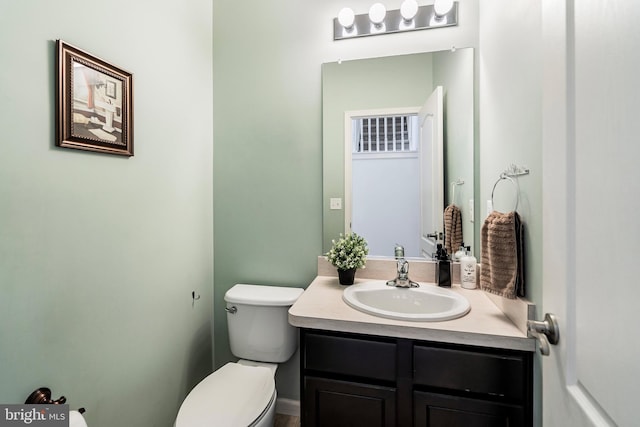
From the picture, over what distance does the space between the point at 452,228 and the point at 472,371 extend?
0.73 m

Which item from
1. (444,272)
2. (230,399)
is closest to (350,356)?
(230,399)

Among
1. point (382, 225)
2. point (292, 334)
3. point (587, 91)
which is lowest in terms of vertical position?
point (292, 334)

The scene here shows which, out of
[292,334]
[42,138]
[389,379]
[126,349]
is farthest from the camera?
[292,334]

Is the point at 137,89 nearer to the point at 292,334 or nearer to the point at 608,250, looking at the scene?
the point at 292,334

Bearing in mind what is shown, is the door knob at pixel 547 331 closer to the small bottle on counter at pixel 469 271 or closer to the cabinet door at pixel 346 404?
the cabinet door at pixel 346 404

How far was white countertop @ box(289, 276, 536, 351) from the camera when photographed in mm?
994

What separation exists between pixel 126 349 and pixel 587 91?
5.45 feet

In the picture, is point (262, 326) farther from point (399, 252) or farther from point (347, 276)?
point (399, 252)

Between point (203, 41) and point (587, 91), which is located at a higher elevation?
point (203, 41)

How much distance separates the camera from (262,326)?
157 centimetres

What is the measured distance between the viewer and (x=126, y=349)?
1201mm

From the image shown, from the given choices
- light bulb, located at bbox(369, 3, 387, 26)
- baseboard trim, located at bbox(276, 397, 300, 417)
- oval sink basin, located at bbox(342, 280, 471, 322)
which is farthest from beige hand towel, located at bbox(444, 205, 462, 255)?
baseboard trim, located at bbox(276, 397, 300, 417)

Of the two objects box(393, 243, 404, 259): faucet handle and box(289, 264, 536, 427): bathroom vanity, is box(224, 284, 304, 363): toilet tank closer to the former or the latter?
box(289, 264, 536, 427): bathroom vanity

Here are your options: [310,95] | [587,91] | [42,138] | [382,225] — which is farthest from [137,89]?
[587,91]
